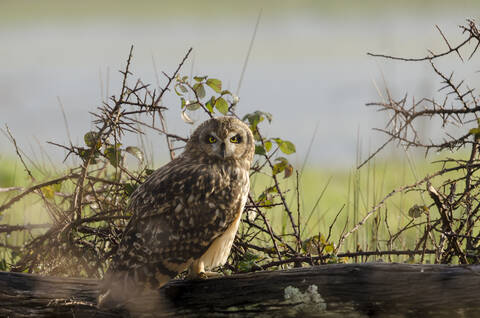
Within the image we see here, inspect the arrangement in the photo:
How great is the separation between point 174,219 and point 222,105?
890 mm

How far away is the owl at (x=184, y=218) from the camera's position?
2959 mm

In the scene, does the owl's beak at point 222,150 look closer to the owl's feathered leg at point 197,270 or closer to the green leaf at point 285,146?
the green leaf at point 285,146

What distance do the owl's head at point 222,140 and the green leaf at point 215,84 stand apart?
21 centimetres

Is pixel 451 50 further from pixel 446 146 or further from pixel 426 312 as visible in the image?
pixel 426 312

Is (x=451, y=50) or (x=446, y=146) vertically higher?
(x=451, y=50)

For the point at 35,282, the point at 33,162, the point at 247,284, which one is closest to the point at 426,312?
the point at 247,284

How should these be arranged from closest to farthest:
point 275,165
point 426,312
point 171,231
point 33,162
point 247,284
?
point 426,312
point 247,284
point 171,231
point 275,165
point 33,162

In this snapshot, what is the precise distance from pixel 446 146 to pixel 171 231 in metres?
1.67

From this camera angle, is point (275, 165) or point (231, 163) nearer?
point (231, 163)

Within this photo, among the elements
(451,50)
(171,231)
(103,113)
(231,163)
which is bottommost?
(171,231)

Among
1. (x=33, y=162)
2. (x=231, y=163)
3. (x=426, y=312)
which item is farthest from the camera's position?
(x=33, y=162)

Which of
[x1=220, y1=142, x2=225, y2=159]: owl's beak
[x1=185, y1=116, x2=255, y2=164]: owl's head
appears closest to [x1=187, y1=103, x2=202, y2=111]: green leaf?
[x1=185, y1=116, x2=255, y2=164]: owl's head

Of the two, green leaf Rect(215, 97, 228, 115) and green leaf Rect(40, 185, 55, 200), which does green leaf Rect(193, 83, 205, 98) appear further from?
green leaf Rect(40, 185, 55, 200)

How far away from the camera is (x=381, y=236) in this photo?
4742mm
